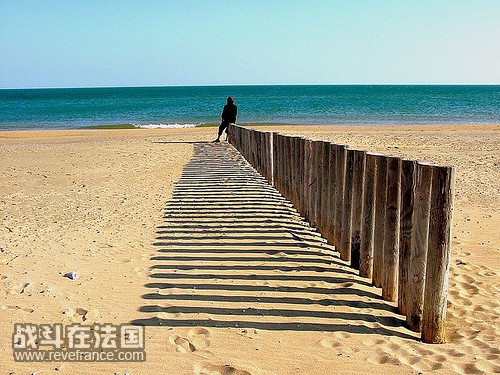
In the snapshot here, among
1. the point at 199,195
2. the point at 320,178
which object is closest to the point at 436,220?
the point at 320,178

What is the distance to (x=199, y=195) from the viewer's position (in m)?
10.5

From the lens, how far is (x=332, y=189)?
6.64 metres

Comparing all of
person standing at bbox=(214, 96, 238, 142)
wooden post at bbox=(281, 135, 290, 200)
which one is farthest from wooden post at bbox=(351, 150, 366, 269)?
person standing at bbox=(214, 96, 238, 142)

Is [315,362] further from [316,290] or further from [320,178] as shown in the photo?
[320,178]

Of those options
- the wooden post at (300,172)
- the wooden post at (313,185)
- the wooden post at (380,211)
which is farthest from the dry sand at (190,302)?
the wooden post at (300,172)

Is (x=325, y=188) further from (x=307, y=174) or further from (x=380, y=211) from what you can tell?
(x=380, y=211)

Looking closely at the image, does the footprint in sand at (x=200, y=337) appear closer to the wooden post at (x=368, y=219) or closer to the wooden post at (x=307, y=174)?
the wooden post at (x=368, y=219)

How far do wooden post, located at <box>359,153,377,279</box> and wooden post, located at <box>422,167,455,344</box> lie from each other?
1.17 metres

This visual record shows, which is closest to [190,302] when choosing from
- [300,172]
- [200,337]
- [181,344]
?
[200,337]

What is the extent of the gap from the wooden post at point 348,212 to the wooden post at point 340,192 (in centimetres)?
11

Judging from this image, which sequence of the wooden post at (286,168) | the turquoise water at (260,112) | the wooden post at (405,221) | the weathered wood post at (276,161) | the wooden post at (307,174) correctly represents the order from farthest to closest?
1. the turquoise water at (260,112)
2. the weathered wood post at (276,161)
3. the wooden post at (286,168)
4. the wooden post at (307,174)
5. the wooden post at (405,221)

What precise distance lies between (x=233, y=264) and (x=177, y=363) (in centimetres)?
218

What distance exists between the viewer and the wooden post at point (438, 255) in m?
4.12

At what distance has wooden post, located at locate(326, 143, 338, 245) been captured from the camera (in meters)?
6.53
